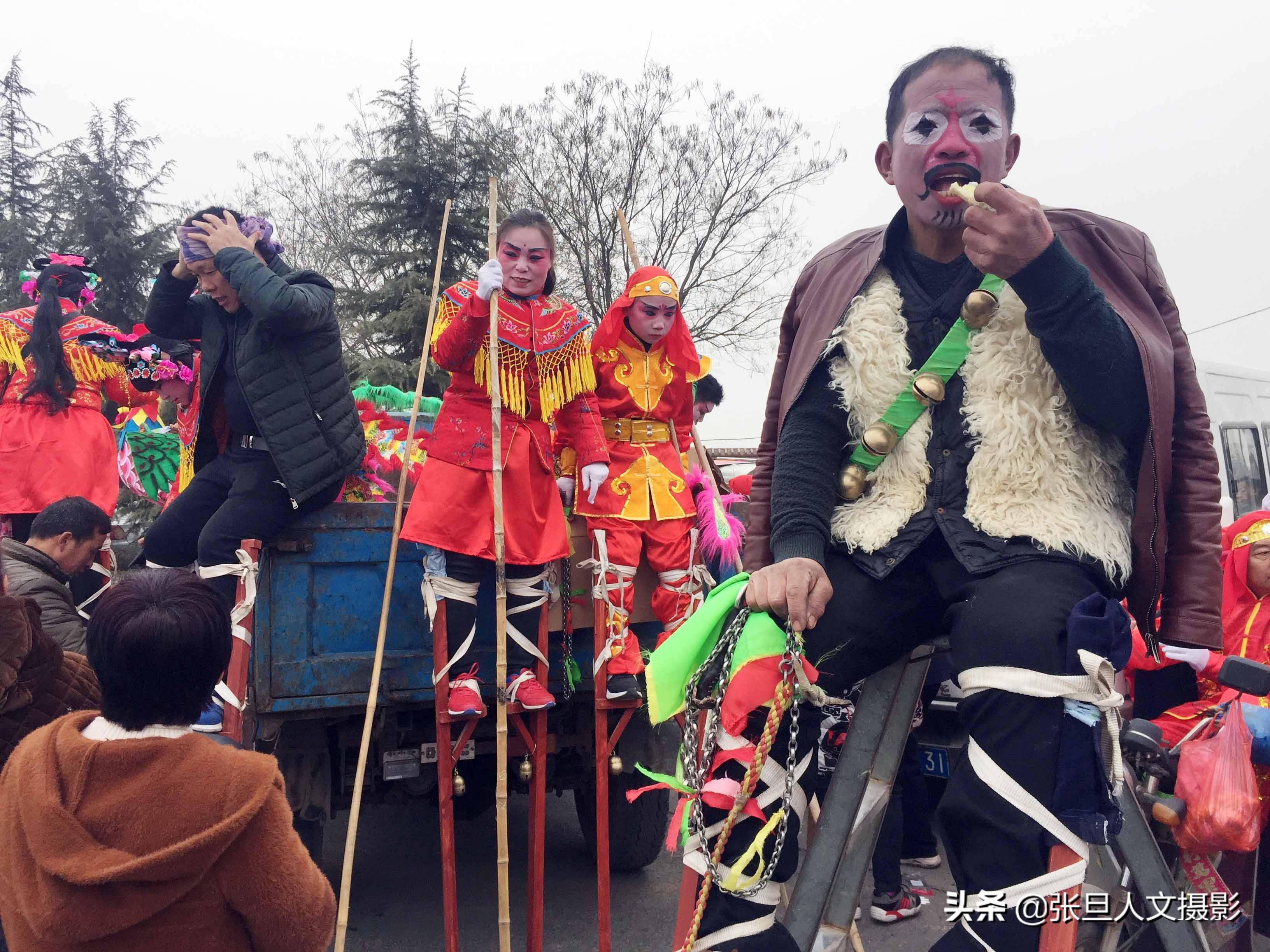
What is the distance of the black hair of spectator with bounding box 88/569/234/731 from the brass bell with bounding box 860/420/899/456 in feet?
4.36

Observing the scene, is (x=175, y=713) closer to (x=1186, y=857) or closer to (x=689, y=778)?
(x=689, y=778)

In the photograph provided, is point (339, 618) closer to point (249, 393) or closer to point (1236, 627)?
point (249, 393)

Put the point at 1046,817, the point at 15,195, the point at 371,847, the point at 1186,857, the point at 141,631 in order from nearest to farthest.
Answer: the point at 1046,817 → the point at 141,631 → the point at 1186,857 → the point at 371,847 → the point at 15,195

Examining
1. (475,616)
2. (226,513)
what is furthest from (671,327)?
(226,513)

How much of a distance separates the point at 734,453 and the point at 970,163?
1108 cm

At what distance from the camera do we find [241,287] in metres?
3.52

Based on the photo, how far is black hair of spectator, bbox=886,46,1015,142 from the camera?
2.06 metres

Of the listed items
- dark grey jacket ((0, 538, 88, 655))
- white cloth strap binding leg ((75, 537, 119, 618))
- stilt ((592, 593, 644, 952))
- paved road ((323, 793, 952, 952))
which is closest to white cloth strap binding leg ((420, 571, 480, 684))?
stilt ((592, 593, 644, 952))

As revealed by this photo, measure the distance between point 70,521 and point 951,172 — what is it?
3.63 meters

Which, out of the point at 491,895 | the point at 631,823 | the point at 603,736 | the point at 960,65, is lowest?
the point at 491,895

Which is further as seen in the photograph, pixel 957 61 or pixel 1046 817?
pixel 957 61

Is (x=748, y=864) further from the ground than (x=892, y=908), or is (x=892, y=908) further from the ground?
(x=748, y=864)

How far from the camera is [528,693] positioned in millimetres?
3412

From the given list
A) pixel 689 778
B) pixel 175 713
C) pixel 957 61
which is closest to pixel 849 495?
pixel 689 778
